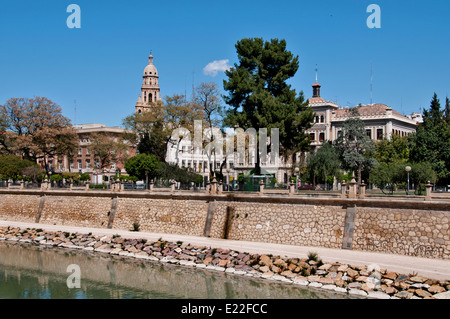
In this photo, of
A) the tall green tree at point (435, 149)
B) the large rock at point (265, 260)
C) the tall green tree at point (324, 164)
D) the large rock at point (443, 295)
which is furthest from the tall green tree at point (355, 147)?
the large rock at point (443, 295)

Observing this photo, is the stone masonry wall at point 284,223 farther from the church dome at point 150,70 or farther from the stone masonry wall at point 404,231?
the church dome at point 150,70

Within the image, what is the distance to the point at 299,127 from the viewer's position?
5069cm

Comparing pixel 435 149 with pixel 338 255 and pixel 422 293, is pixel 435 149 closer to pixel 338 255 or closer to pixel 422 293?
pixel 338 255

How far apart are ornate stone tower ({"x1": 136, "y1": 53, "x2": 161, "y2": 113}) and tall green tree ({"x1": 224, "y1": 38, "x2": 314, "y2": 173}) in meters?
55.8

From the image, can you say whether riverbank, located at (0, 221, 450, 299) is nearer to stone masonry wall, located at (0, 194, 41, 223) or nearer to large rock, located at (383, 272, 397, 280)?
large rock, located at (383, 272, 397, 280)

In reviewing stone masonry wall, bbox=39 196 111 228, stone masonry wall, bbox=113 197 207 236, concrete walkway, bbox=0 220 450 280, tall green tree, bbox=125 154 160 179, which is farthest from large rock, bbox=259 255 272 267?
tall green tree, bbox=125 154 160 179

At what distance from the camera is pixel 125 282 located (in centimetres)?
2981

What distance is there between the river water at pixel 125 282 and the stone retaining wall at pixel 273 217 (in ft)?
19.2

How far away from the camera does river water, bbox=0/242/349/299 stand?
26.7 metres

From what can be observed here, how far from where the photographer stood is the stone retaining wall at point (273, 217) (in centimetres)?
2892

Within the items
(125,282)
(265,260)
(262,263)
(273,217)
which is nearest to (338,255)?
(265,260)

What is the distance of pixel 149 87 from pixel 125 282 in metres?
80.8
